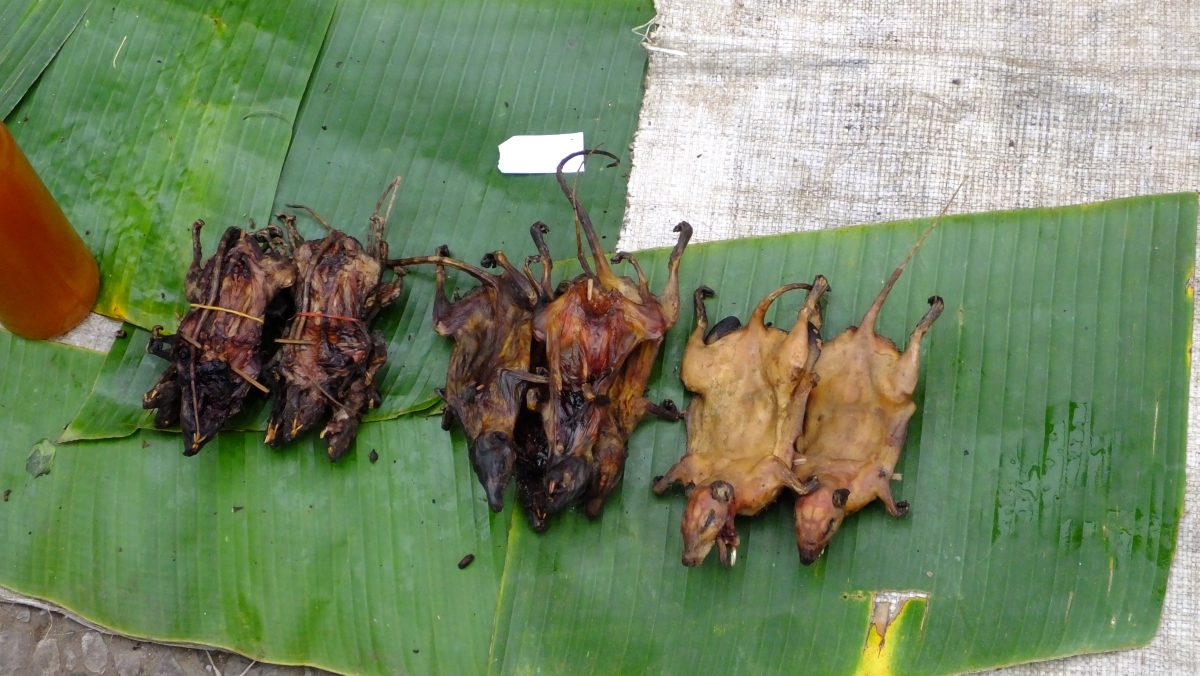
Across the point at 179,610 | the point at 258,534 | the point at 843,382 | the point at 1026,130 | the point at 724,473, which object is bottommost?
the point at 179,610

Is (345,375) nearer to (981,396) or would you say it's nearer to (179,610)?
(179,610)

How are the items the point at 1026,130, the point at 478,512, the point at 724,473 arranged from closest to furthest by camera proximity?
the point at 724,473
the point at 478,512
the point at 1026,130

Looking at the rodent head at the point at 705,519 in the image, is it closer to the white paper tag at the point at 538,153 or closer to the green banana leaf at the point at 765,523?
the green banana leaf at the point at 765,523

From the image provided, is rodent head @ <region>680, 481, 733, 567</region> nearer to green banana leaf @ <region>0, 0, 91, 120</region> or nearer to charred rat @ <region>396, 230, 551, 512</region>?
charred rat @ <region>396, 230, 551, 512</region>

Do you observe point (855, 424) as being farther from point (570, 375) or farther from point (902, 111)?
point (902, 111)

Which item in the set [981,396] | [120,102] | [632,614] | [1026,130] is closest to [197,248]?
[120,102]

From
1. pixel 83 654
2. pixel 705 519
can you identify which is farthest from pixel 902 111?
pixel 83 654
